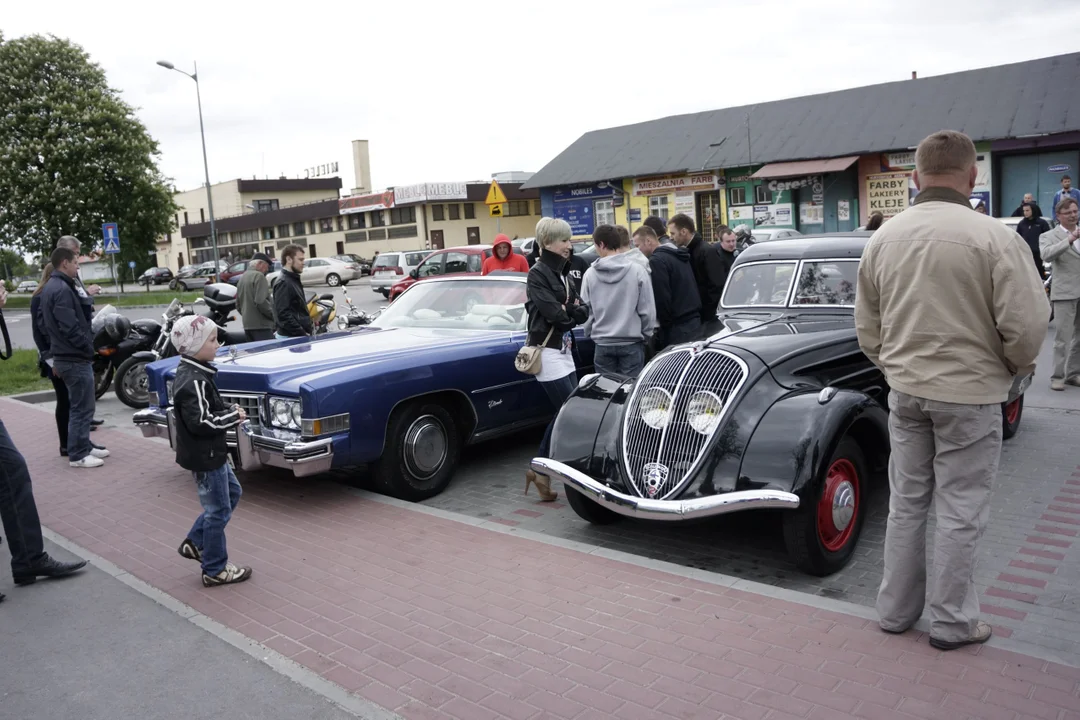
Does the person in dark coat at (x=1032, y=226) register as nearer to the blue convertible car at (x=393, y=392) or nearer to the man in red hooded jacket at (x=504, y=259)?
the man in red hooded jacket at (x=504, y=259)

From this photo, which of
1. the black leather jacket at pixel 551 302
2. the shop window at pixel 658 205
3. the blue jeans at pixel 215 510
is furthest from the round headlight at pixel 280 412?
the shop window at pixel 658 205

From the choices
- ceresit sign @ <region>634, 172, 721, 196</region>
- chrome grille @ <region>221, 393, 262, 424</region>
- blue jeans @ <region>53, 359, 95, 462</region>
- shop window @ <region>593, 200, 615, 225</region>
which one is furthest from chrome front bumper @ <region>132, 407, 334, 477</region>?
shop window @ <region>593, 200, 615, 225</region>

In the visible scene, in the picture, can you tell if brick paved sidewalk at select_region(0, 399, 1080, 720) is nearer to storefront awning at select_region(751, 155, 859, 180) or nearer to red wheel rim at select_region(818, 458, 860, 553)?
red wheel rim at select_region(818, 458, 860, 553)

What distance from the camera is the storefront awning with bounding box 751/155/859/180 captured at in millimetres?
25703

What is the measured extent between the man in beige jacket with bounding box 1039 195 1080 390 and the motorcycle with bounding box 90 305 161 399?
10.3 meters

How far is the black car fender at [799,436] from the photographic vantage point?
15.0 ft

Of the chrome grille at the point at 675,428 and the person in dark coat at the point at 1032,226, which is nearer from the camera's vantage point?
the chrome grille at the point at 675,428

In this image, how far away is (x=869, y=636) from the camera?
12.9 feet

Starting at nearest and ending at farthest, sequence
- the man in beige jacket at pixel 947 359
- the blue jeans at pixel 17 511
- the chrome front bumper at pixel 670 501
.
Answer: the man in beige jacket at pixel 947 359, the chrome front bumper at pixel 670 501, the blue jeans at pixel 17 511

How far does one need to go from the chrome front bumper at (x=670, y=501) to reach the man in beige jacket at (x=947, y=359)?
2.14ft

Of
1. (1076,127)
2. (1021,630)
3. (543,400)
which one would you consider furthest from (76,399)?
(1076,127)

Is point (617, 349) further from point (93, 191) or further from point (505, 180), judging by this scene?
point (505, 180)

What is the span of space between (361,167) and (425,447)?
5958 centimetres

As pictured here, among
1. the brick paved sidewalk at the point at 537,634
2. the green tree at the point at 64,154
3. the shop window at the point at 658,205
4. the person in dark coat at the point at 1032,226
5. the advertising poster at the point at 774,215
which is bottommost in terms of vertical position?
the brick paved sidewalk at the point at 537,634
